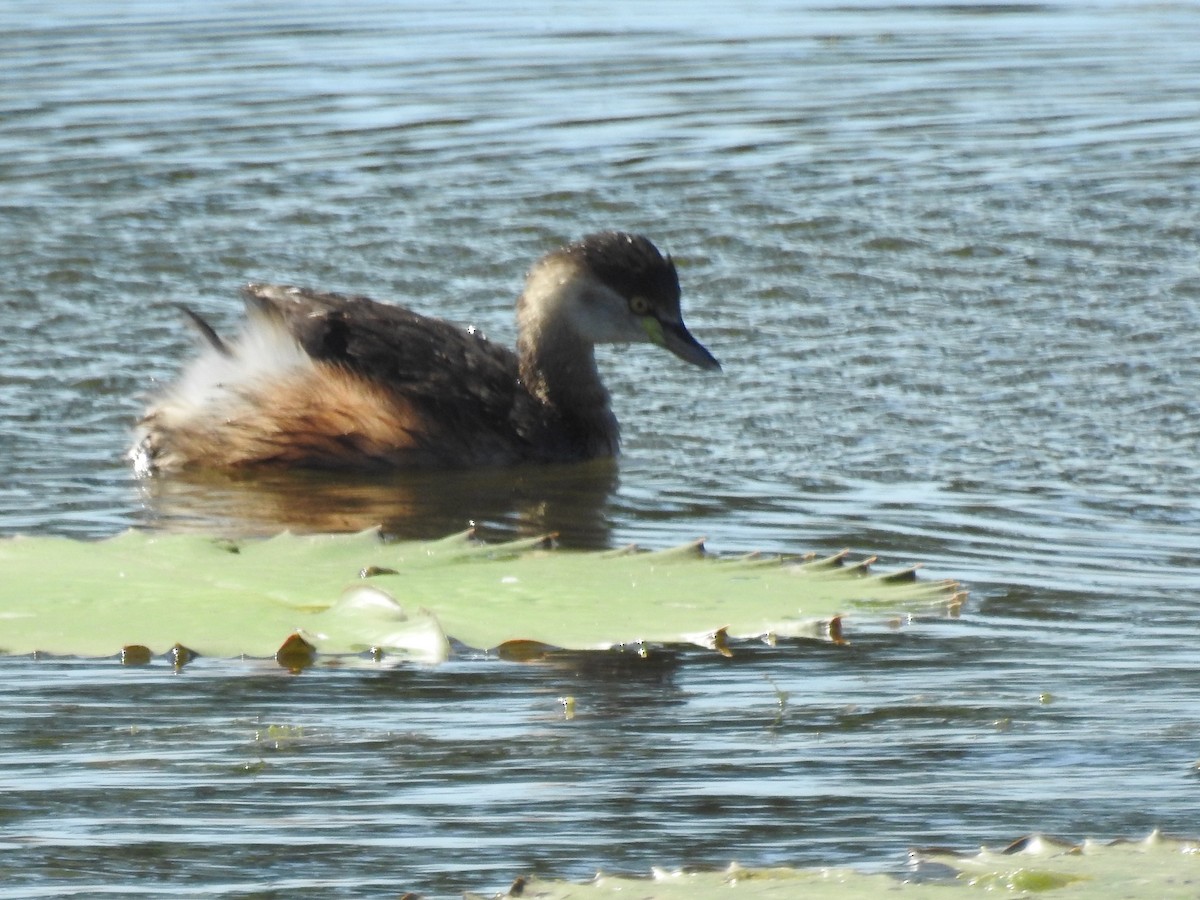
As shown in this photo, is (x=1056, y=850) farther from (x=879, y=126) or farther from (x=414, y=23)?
(x=414, y=23)

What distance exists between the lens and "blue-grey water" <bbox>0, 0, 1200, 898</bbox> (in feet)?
12.8

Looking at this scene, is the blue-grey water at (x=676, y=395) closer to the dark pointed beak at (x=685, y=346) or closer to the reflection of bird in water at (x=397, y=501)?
the reflection of bird in water at (x=397, y=501)

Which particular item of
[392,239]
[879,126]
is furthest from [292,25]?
[392,239]

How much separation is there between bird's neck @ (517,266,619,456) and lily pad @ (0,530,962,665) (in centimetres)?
258

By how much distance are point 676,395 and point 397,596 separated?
388 centimetres

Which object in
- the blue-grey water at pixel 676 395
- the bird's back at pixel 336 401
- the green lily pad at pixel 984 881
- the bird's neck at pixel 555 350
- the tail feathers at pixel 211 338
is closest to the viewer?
the green lily pad at pixel 984 881

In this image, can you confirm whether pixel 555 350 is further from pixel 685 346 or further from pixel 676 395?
pixel 676 395

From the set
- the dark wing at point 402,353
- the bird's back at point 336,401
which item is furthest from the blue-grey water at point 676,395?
the dark wing at point 402,353

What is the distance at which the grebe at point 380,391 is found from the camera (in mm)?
7531

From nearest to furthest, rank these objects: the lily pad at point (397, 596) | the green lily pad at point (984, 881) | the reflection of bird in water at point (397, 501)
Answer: the green lily pad at point (984, 881), the lily pad at point (397, 596), the reflection of bird in water at point (397, 501)

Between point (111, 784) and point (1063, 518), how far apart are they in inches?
128

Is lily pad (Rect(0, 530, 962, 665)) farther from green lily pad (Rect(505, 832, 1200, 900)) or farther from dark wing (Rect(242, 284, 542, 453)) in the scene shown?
dark wing (Rect(242, 284, 542, 453))

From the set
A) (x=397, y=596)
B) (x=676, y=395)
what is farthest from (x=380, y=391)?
(x=397, y=596)

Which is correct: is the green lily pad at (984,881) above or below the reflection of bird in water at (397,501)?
above
